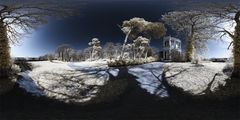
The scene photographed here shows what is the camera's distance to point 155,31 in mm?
5777

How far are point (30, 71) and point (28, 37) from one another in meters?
0.43

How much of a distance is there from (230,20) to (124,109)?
1.80m

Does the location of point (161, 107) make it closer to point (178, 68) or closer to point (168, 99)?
point (168, 99)

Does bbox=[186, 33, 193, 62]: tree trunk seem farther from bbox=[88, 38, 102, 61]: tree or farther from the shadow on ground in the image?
bbox=[88, 38, 102, 61]: tree

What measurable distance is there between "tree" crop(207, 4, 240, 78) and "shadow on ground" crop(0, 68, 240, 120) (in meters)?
0.59

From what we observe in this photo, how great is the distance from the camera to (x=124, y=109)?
17.9ft

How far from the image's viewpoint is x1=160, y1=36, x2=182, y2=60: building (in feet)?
18.8

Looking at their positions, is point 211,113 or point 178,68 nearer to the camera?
point 211,113

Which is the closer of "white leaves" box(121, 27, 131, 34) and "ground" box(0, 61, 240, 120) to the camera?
"ground" box(0, 61, 240, 120)

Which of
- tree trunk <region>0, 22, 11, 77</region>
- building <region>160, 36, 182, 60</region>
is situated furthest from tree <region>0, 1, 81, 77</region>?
building <region>160, 36, 182, 60</region>

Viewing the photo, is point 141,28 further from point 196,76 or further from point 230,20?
point 230,20

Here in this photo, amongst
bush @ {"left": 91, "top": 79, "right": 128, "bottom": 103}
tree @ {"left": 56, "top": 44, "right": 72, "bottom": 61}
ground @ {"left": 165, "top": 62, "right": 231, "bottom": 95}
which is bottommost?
bush @ {"left": 91, "top": 79, "right": 128, "bottom": 103}

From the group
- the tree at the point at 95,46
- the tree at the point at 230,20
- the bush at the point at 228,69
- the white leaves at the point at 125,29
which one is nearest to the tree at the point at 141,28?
the white leaves at the point at 125,29

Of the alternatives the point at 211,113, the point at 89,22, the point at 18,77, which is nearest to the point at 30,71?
the point at 18,77
